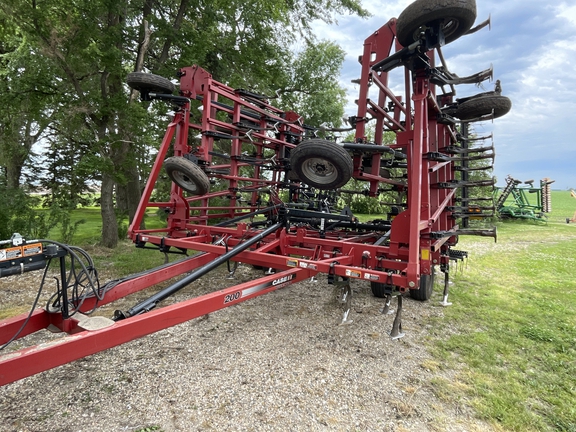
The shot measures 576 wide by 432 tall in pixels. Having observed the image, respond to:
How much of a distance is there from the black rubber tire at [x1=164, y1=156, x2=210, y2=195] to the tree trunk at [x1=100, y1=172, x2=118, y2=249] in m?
5.66

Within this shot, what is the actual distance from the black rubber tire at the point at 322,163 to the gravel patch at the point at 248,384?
6.20 feet

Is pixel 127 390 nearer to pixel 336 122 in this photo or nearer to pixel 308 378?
pixel 308 378

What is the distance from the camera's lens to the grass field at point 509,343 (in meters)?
2.87

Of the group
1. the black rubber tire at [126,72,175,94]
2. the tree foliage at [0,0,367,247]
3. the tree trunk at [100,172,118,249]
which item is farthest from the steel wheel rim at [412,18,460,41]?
the tree trunk at [100,172,118,249]

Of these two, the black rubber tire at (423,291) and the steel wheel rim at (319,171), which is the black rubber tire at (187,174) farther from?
the black rubber tire at (423,291)

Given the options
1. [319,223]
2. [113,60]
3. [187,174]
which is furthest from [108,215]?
[319,223]

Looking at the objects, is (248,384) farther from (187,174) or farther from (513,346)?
(513,346)

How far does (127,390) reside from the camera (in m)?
2.92

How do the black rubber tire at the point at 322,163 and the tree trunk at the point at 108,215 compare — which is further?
the tree trunk at the point at 108,215

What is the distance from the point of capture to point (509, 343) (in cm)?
405

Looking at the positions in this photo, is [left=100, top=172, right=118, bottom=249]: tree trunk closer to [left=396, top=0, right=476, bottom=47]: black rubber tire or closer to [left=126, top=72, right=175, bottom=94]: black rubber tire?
[left=126, top=72, right=175, bottom=94]: black rubber tire

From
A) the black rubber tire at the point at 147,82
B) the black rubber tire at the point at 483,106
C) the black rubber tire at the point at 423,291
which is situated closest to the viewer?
the black rubber tire at the point at 483,106

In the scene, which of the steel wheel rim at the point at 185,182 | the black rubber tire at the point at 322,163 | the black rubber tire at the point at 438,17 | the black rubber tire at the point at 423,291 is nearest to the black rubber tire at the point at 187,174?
the steel wheel rim at the point at 185,182

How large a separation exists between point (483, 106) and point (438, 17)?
1898mm
